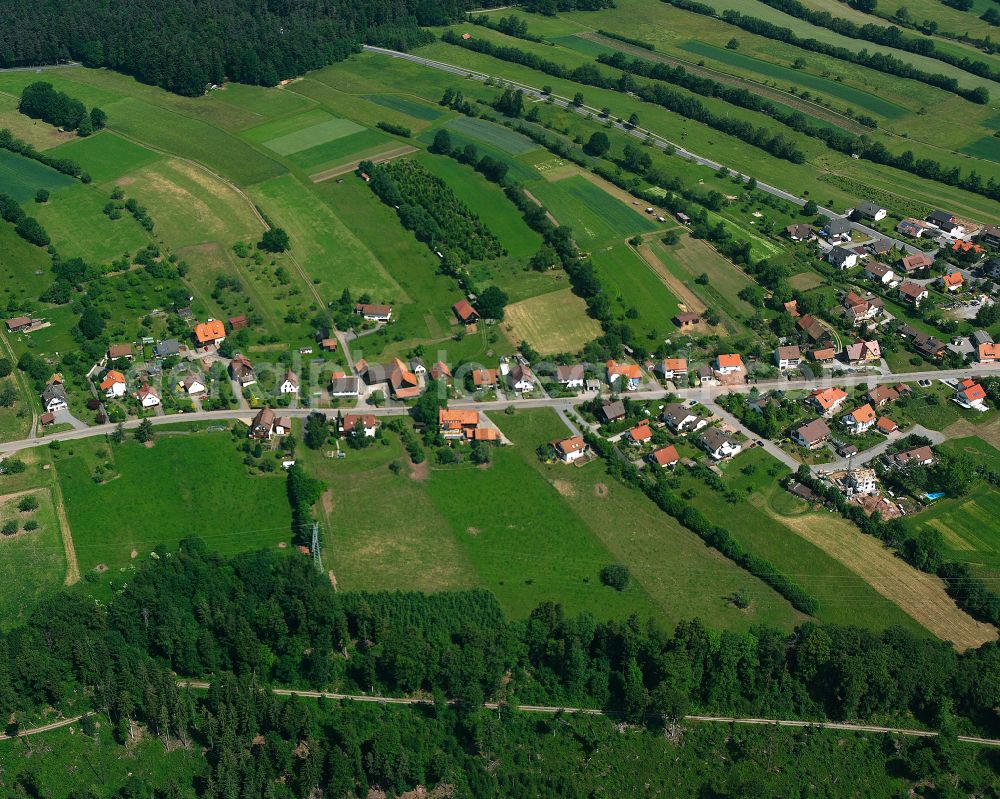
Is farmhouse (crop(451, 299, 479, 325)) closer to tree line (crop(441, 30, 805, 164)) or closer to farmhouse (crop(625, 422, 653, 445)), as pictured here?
farmhouse (crop(625, 422, 653, 445))

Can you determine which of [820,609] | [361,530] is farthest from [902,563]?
[361,530]

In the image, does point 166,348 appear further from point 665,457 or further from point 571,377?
point 665,457

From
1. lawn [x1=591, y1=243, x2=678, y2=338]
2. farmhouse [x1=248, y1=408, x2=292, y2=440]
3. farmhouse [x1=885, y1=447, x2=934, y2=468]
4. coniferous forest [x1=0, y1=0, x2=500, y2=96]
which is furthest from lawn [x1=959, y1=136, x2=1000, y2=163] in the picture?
farmhouse [x1=248, y1=408, x2=292, y2=440]

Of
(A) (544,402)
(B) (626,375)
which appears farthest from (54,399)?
(B) (626,375)

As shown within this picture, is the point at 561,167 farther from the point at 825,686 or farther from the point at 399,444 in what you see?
the point at 825,686

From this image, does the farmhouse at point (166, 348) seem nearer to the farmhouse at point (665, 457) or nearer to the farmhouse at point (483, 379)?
the farmhouse at point (483, 379)

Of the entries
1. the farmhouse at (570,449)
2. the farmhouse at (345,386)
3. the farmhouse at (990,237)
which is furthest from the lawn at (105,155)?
the farmhouse at (990,237)
